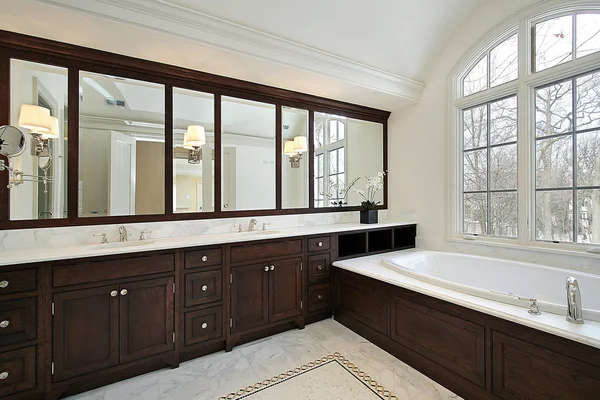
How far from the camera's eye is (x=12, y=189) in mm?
1987

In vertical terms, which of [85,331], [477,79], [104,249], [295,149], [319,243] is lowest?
[85,331]

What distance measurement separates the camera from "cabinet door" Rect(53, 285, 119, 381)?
5.73 feet

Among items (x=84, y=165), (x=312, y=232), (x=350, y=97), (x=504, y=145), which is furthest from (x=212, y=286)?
(x=504, y=145)

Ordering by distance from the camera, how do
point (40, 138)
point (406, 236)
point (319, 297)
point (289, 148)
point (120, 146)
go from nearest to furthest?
point (40, 138) → point (120, 146) → point (319, 297) → point (289, 148) → point (406, 236)

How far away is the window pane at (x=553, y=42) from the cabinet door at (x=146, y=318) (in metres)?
3.50

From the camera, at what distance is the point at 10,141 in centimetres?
177

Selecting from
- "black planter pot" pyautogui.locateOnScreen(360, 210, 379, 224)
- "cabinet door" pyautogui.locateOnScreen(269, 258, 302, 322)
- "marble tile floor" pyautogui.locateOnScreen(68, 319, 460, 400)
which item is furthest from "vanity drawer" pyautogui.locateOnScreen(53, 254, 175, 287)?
"black planter pot" pyautogui.locateOnScreen(360, 210, 379, 224)

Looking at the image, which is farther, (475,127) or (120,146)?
(475,127)

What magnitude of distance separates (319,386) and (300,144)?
90.6 inches

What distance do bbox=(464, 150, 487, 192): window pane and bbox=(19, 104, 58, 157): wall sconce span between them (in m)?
3.72

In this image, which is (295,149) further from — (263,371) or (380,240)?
(263,371)

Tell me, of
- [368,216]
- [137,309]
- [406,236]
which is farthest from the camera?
[406,236]

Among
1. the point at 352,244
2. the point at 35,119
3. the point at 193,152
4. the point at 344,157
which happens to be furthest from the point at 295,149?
the point at 35,119

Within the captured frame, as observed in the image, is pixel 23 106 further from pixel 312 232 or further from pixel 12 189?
pixel 312 232
